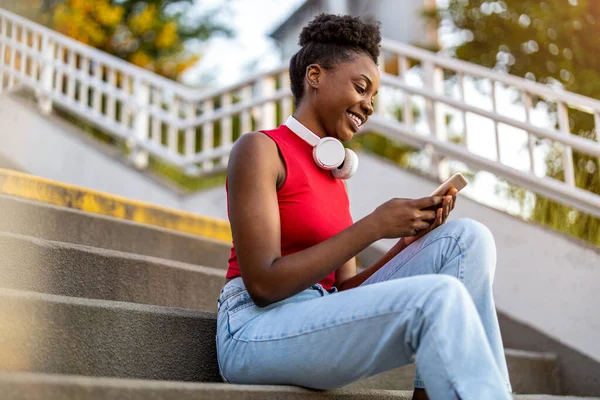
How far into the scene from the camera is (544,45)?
5281 mm

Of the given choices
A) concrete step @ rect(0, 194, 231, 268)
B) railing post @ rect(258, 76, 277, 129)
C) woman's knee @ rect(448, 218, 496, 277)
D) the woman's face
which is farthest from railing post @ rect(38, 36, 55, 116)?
woman's knee @ rect(448, 218, 496, 277)

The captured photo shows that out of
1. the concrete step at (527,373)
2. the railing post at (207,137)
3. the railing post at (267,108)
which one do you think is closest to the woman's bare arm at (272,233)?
the concrete step at (527,373)

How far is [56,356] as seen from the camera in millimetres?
1586

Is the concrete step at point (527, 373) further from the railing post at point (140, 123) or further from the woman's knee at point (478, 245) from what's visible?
the railing post at point (140, 123)

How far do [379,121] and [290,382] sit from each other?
8.38ft

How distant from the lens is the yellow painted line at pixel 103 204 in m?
2.64

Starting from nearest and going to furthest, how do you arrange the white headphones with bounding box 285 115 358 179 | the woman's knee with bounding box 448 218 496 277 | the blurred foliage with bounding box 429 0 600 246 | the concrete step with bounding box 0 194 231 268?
the woman's knee with bounding box 448 218 496 277, the white headphones with bounding box 285 115 358 179, the concrete step with bounding box 0 194 231 268, the blurred foliage with bounding box 429 0 600 246

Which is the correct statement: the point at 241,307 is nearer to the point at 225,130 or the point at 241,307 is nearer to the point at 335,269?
the point at 335,269

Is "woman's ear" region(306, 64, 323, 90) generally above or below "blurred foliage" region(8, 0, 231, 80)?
above

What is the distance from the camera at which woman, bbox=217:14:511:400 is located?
4.39ft

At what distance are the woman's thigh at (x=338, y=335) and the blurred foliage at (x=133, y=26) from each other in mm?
5660

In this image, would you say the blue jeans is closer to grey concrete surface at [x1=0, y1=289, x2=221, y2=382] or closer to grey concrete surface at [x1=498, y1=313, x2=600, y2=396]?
grey concrete surface at [x1=0, y1=289, x2=221, y2=382]

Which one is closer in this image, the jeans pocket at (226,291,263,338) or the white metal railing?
the jeans pocket at (226,291,263,338)

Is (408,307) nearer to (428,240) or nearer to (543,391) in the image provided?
(428,240)
